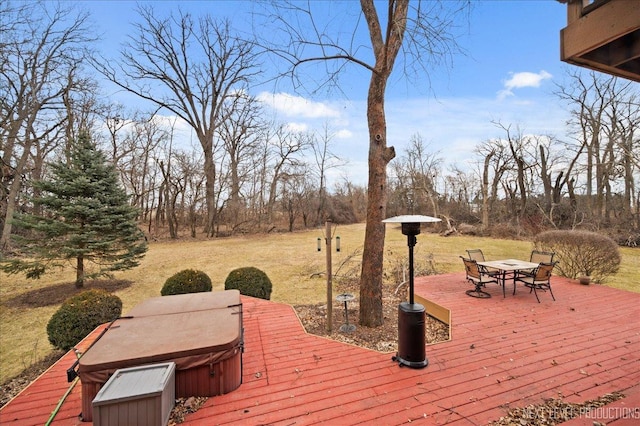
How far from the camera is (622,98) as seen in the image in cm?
1507

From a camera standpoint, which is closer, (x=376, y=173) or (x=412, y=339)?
(x=412, y=339)

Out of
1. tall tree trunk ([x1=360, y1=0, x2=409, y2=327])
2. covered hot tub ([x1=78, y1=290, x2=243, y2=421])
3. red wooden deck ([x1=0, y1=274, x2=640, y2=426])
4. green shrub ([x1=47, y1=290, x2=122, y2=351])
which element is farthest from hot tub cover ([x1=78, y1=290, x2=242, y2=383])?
tall tree trunk ([x1=360, y1=0, x2=409, y2=327])

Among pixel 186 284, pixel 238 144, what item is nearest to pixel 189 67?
pixel 238 144

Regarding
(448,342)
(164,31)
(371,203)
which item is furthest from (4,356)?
(164,31)

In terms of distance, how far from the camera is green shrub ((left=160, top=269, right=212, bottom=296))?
504 cm

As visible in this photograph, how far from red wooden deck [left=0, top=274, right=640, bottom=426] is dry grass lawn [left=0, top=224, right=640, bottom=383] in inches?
94.0

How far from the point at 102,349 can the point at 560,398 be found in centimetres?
417

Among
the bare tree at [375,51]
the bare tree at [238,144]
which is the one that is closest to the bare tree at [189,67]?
the bare tree at [238,144]

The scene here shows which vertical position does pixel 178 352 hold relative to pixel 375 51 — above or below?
below

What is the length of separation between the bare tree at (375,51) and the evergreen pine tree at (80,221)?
685 centimetres

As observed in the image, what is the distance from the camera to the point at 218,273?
9578 millimetres

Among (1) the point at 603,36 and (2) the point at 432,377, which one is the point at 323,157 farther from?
(1) the point at 603,36

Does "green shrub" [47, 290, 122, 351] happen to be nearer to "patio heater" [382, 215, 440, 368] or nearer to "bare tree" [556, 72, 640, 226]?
"patio heater" [382, 215, 440, 368]

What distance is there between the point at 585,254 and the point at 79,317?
1041cm
